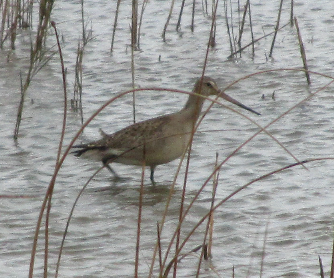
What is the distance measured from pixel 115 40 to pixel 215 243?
5.91 metres

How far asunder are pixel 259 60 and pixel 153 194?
368 cm

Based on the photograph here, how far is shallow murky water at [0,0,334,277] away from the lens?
4566mm

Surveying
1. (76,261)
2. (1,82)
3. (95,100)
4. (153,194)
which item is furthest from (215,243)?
(1,82)

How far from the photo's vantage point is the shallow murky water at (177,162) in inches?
180

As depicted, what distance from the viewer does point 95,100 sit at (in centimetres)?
805

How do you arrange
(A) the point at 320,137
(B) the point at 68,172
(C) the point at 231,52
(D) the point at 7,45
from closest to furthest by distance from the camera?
(B) the point at 68,172
(A) the point at 320,137
(C) the point at 231,52
(D) the point at 7,45

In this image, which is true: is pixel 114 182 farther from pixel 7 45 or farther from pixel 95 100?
pixel 7 45

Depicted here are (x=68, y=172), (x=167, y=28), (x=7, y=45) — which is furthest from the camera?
(x=167, y=28)

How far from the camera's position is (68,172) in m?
6.38

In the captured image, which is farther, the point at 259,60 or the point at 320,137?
the point at 259,60

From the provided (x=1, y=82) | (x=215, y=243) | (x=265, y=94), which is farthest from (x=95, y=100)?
(x=215, y=243)

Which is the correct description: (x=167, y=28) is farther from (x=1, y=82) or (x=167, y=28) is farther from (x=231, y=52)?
(x=1, y=82)

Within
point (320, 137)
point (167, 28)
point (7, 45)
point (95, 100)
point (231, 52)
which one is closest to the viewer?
point (320, 137)

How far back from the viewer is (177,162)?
672 cm
